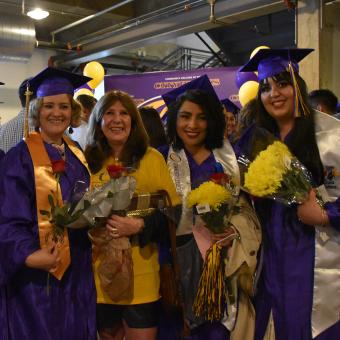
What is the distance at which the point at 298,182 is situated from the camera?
1.84 m

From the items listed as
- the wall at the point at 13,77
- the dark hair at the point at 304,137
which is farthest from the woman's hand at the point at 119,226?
the wall at the point at 13,77

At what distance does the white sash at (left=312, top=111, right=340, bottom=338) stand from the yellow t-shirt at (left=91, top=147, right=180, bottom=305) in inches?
25.9

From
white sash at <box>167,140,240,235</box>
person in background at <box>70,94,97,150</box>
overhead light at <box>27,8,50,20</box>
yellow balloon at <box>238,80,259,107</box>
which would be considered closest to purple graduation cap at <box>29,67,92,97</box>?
white sash at <box>167,140,240,235</box>

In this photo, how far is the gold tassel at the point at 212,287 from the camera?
2.08m

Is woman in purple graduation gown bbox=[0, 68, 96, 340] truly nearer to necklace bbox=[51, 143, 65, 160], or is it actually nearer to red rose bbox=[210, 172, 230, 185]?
necklace bbox=[51, 143, 65, 160]

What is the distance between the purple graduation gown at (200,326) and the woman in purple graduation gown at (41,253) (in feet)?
1.68

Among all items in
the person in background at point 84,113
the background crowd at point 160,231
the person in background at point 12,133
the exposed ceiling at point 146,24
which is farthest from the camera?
the exposed ceiling at point 146,24

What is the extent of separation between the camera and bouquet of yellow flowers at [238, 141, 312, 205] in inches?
71.7

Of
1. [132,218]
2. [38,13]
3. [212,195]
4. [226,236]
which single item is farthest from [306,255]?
[38,13]

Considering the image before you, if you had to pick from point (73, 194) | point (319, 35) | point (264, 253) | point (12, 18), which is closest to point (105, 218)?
point (73, 194)

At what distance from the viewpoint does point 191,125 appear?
91.4 inches

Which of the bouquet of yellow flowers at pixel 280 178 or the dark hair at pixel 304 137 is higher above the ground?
the dark hair at pixel 304 137

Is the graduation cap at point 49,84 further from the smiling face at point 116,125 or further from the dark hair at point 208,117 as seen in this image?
the dark hair at point 208,117

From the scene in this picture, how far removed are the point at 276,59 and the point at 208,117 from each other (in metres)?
0.43
